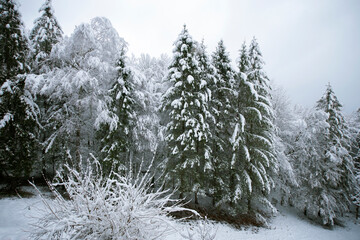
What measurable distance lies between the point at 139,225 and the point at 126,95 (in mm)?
11200

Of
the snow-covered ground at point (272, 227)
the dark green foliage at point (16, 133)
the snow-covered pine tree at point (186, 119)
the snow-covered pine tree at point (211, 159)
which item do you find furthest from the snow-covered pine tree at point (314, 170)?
the dark green foliage at point (16, 133)

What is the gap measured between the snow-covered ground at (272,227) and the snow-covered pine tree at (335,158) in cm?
141

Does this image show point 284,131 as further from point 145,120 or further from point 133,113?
point 133,113

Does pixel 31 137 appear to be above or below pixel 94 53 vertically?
below

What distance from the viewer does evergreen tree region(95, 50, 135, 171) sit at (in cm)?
1192

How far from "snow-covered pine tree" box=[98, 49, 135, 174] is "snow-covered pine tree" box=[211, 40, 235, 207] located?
6237 millimetres

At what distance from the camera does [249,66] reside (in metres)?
13.7

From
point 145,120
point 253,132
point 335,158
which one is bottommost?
point 145,120

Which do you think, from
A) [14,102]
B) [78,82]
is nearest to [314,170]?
[78,82]

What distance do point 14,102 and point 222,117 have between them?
1329 cm

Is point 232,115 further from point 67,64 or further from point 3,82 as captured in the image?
point 3,82

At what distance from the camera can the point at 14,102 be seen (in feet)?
33.9

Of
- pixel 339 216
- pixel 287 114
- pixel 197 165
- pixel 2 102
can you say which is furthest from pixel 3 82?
pixel 339 216

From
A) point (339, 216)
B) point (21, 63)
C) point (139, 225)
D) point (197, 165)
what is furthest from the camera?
point (339, 216)
